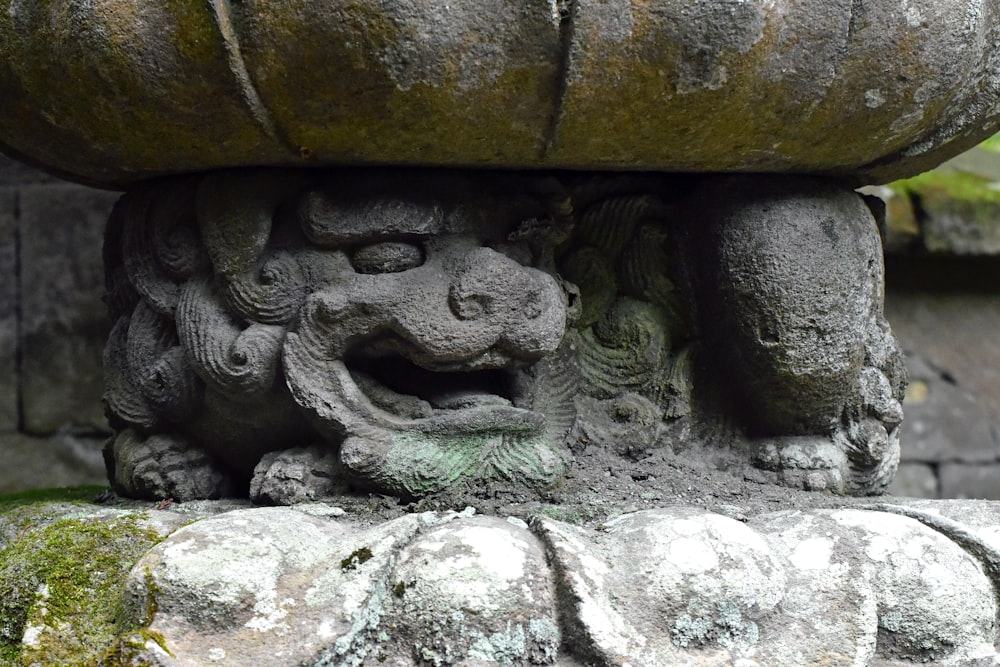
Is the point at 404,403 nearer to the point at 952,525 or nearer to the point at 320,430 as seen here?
the point at 320,430

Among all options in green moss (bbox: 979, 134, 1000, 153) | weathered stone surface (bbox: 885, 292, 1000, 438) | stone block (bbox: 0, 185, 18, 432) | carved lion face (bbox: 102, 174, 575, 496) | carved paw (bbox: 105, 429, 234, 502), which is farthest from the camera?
green moss (bbox: 979, 134, 1000, 153)

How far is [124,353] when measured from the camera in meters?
1.50

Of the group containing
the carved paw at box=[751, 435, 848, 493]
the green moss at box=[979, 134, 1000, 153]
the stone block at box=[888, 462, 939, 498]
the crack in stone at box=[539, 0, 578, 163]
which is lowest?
the stone block at box=[888, 462, 939, 498]

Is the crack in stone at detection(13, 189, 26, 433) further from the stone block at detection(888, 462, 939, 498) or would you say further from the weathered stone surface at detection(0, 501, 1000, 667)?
the stone block at detection(888, 462, 939, 498)

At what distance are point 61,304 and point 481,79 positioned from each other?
1733 mm

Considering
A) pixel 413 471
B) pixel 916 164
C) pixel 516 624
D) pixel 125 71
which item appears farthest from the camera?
pixel 916 164

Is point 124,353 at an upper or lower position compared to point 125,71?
lower

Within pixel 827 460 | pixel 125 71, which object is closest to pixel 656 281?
pixel 827 460

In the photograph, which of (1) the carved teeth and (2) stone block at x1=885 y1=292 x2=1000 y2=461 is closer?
(1) the carved teeth

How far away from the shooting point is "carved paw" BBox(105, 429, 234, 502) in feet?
4.66

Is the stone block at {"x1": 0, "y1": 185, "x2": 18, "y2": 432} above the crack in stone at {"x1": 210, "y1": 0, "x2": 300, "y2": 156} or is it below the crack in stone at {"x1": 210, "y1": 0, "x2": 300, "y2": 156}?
below

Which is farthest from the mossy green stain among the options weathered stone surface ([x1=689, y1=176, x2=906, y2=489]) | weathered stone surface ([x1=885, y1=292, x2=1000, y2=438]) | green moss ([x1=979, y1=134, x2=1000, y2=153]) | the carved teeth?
green moss ([x1=979, y1=134, x2=1000, y2=153])

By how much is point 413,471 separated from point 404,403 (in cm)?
10

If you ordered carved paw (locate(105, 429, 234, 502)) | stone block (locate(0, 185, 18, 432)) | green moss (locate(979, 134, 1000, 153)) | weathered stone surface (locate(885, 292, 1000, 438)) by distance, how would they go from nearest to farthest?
1. carved paw (locate(105, 429, 234, 502))
2. stone block (locate(0, 185, 18, 432))
3. weathered stone surface (locate(885, 292, 1000, 438))
4. green moss (locate(979, 134, 1000, 153))
